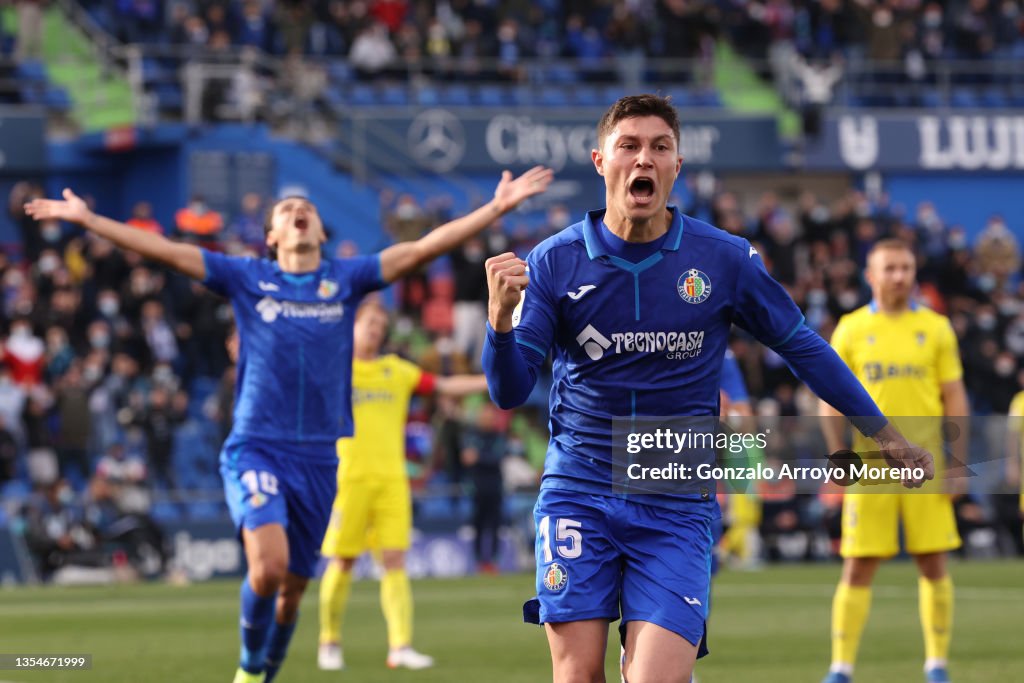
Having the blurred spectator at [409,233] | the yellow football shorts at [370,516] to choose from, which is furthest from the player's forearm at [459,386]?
the blurred spectator at [409,233]

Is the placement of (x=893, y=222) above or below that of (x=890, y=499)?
above

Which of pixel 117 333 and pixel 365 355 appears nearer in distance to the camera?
pixel 365 355

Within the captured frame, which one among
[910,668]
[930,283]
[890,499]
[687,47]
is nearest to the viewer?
[890,499]

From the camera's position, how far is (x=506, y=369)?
596 centimetres

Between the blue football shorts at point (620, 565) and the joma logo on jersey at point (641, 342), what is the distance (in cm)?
54

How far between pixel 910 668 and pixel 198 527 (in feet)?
42.1

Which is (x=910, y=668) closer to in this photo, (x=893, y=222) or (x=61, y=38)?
(x=893, y=222)

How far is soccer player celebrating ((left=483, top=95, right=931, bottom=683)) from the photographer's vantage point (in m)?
6.25

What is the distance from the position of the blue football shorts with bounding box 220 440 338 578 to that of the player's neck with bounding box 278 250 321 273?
1.00m

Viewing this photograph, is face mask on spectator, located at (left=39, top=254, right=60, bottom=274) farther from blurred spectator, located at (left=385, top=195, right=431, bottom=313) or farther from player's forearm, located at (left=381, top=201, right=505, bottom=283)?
player's forearm, located at (left=381, top=201, right=505, bottom=283)

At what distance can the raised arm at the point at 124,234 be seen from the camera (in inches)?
349

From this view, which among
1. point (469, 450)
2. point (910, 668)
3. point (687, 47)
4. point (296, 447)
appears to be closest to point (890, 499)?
point (910, 668)

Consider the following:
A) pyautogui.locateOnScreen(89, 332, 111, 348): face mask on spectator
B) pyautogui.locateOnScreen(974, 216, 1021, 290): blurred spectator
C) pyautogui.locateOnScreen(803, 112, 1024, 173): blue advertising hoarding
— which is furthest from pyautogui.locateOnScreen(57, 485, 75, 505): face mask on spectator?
pyautogui.locateOnScreen(803, 112, 1024, 173): blue advertising hoarding

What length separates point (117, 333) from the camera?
78.4 ft
